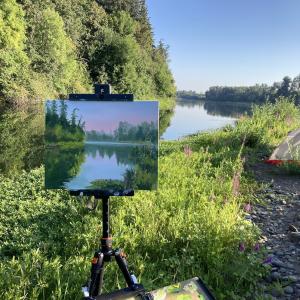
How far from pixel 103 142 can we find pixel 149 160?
36 cm

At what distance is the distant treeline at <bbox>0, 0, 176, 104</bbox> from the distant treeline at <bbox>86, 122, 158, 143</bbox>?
30454 mm

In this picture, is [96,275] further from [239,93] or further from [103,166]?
[239,93]

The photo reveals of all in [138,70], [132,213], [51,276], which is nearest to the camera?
[51,276]

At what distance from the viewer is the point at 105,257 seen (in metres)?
2.76

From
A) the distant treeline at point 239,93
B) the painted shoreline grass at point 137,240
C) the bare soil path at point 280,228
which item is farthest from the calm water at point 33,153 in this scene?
the distant treeline at point 239,93

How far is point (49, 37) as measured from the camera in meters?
37.3

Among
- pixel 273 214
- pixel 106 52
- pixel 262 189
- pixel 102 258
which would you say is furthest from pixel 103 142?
pixel 106 52

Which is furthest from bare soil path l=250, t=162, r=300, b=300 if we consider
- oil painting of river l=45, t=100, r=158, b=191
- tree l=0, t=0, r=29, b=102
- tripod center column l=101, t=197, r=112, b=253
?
tree l=0, t=0, r=29, b=102

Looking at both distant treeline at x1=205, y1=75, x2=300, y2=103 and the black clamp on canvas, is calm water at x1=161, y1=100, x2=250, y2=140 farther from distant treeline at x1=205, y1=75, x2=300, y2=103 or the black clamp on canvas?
distant treeline at x1=205, y1=75, x2=300, y2=103

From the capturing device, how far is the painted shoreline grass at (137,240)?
358cm

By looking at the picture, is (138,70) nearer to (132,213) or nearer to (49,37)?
(49,37)

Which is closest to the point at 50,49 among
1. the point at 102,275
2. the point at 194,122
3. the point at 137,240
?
the point at 194,122

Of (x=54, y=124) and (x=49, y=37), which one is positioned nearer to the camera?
(x=54, y=124)

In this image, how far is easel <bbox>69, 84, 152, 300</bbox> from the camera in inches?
102
